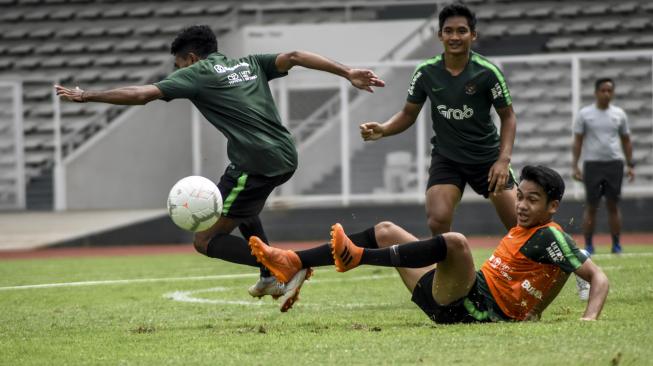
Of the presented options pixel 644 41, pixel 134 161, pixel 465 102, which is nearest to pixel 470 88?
pixel 465 102

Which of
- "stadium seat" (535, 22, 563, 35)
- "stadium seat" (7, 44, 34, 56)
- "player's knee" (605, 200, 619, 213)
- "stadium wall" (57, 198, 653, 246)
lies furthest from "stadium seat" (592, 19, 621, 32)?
"stadium seat" (7, 44, 34, 56)

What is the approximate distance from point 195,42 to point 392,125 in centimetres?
162

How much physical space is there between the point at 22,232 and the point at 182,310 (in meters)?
11.8

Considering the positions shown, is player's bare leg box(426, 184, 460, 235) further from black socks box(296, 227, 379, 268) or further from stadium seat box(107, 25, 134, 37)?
stadium seat box(107, 25, 134, 37)

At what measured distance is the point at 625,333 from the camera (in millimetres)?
6336

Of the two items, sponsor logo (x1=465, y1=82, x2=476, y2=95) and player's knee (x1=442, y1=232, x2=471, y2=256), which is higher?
sponsor logo (x1=465, y1=82, x2=476, y2=95)

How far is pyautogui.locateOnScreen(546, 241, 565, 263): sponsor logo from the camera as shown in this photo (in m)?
6.65

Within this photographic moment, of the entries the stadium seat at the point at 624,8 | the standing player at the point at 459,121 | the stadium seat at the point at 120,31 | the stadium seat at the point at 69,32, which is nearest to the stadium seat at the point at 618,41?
the stadium seat at the point at 624,8

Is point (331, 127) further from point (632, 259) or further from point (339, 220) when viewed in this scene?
point (632, 259)

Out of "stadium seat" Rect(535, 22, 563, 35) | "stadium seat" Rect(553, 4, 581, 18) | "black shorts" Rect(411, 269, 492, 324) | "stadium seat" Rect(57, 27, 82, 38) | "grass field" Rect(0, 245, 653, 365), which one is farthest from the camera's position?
"stadium seat" Rect(57, 27, 82, 38)

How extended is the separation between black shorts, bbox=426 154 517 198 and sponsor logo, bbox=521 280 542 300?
1.87m

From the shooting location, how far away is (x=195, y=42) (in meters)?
8.58

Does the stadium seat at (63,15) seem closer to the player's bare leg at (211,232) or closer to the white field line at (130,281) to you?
the white field line at (130,281)

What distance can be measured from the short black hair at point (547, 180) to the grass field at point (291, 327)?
2.54 feet
